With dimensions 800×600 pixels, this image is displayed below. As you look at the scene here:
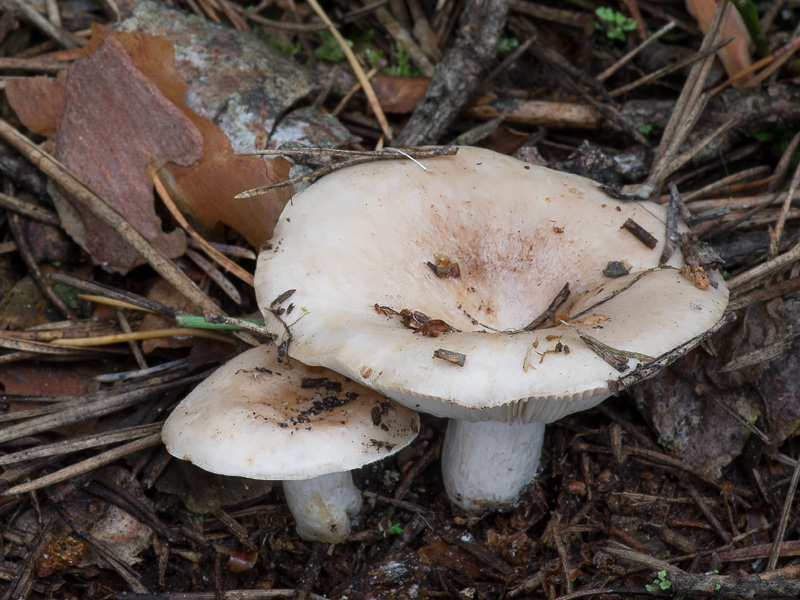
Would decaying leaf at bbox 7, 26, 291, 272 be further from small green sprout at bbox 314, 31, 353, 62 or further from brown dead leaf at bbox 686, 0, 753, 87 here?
brown dead leaf at bbox 686, 0, 753, 87

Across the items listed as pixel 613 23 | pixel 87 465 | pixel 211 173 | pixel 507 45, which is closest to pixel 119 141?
pixel 211 173

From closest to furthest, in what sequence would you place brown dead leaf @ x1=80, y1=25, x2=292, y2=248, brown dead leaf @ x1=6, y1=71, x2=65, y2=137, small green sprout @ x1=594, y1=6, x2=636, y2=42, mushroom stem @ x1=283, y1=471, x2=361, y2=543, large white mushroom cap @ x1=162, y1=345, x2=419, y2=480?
large white mushroom cap @ x1=162, y1=345, x2=419, y2=480
mushroom stem @ x1=283, y1=471, x2=361, y2=543
brown dead leaf @ x1=80, y1=25, x2=292, y2=248
brown dead leaf @ x1=6, y1=71, x2=65, y2=137
small green sprout @ x1=594, y1=6, x2=636, y2=42

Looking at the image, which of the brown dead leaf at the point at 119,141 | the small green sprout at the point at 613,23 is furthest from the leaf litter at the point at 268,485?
the small green sprout at the point at 613,23

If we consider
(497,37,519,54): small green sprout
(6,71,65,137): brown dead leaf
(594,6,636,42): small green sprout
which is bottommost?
(6,71,65,137): brown dead leaf

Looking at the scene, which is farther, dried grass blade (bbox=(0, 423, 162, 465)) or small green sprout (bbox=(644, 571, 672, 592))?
dried grass blade (bbox=(0, 423, 162, 465))

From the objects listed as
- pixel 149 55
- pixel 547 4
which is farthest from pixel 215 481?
pixel 547 4

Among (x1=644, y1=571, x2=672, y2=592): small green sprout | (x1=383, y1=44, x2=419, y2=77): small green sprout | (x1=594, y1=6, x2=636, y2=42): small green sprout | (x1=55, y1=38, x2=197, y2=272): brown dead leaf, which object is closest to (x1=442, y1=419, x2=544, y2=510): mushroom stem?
(x1=644, y1=571, x2=672, y2=592): small green sprout

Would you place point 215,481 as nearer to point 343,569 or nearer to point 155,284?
point 343,569
